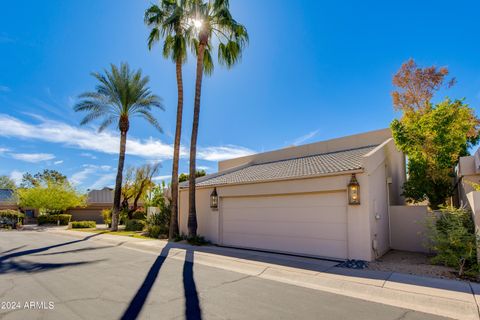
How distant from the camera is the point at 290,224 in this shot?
10703mm

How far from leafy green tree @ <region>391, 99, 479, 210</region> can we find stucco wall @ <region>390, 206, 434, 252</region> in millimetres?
2205

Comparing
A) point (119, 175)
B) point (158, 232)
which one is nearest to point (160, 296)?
point (158, 232)

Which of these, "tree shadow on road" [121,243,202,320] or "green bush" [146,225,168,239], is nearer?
"tree shadow on road" [121,243,202,320]

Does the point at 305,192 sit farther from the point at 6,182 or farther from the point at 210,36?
the point at 6,182

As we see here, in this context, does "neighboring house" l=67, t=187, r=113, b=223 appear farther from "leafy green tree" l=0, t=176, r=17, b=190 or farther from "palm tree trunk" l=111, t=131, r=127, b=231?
"leafy green tree" l=0, t=176, r=17, b=190

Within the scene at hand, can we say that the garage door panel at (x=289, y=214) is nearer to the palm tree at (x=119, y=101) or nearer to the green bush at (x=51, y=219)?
the palm tree at (x=119, y=101)

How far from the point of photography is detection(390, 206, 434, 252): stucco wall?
36.1 feet

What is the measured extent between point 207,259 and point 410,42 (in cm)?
1346

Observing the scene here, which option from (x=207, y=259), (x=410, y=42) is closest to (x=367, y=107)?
(x=410, y=42)

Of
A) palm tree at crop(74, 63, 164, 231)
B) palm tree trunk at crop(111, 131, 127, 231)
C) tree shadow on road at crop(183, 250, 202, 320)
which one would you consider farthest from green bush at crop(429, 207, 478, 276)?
palm tree trunk at crop(111, 131, 127, 231)

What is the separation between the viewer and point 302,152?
16.9 meters

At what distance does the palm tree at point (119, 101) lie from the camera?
70.3 ft

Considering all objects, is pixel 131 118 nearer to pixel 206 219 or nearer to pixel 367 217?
pixel 206 219

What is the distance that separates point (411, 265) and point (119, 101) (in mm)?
20908
